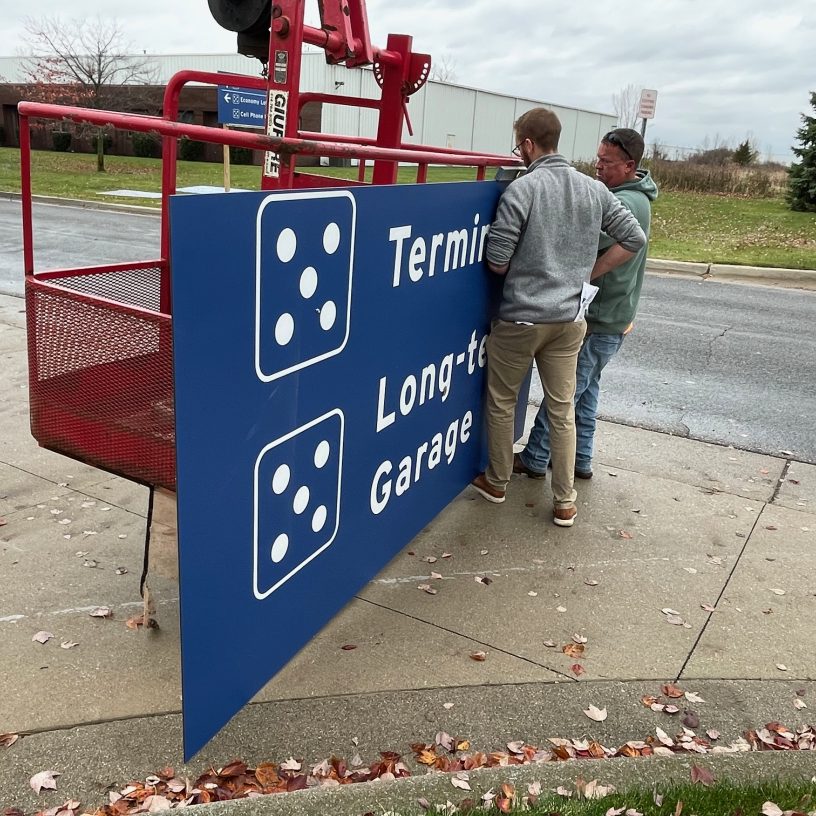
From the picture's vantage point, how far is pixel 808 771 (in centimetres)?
254

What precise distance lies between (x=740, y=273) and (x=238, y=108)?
29.1 ft

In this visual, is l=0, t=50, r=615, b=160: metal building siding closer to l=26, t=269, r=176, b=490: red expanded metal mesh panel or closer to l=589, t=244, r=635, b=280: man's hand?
l=589, t=244, r=635, b=280: man's hand

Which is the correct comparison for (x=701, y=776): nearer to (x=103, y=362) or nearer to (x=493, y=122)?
(x=103, y=362)

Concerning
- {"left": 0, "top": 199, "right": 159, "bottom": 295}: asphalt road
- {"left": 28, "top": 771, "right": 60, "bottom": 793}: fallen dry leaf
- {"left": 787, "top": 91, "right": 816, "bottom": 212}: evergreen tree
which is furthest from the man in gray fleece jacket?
{"left": 787, "top": 91, "right": 816, "bottom": 212}: evergreen tree

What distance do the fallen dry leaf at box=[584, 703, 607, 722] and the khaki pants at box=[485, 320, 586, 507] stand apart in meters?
1.51

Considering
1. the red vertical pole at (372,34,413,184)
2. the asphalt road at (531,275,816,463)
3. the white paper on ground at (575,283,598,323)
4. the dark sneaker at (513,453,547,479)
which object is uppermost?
the red vertical pole at (372,34,413,184)

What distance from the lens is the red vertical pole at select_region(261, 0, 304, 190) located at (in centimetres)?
266

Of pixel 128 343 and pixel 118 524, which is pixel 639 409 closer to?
pixel 118 524

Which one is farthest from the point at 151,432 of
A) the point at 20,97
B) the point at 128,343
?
the point at 20,97

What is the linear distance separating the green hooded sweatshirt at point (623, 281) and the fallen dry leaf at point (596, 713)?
2232 millimetres

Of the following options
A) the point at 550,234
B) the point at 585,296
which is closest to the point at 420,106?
the point at 585,296

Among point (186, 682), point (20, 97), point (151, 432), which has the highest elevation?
point (20, 97)

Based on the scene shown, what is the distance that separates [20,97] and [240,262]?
42.9 m

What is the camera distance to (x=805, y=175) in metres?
21.6
